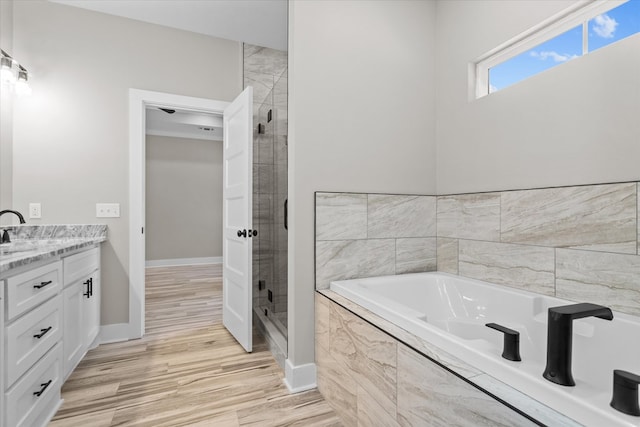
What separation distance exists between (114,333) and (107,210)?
1032 mm

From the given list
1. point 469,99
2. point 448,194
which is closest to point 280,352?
point 448,194

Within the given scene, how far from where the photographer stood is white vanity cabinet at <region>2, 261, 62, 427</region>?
1.23m

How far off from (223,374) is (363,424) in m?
1.08

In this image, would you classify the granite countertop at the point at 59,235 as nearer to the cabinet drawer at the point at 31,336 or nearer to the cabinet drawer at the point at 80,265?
the cabinet drawer at the point at 80,265

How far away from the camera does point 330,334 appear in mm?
1723

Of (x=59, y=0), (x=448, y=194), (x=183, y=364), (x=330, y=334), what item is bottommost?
(x=183, y=364)

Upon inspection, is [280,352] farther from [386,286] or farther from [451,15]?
[451,15]

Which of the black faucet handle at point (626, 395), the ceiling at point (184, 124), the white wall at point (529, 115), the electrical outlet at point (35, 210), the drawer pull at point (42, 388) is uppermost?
the ceiling at point (184, 124)

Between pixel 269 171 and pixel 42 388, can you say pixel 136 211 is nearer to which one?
pixel 269 171

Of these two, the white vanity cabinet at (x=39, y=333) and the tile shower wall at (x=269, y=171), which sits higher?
the tile shower wall at (x=269, y=171)

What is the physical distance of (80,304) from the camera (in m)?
2.09

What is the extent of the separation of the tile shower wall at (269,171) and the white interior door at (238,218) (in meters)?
0.27

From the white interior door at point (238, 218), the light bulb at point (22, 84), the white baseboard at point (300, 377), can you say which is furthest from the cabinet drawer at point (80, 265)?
the white baseboard at point (300, 377)

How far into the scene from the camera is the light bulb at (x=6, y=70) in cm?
212
